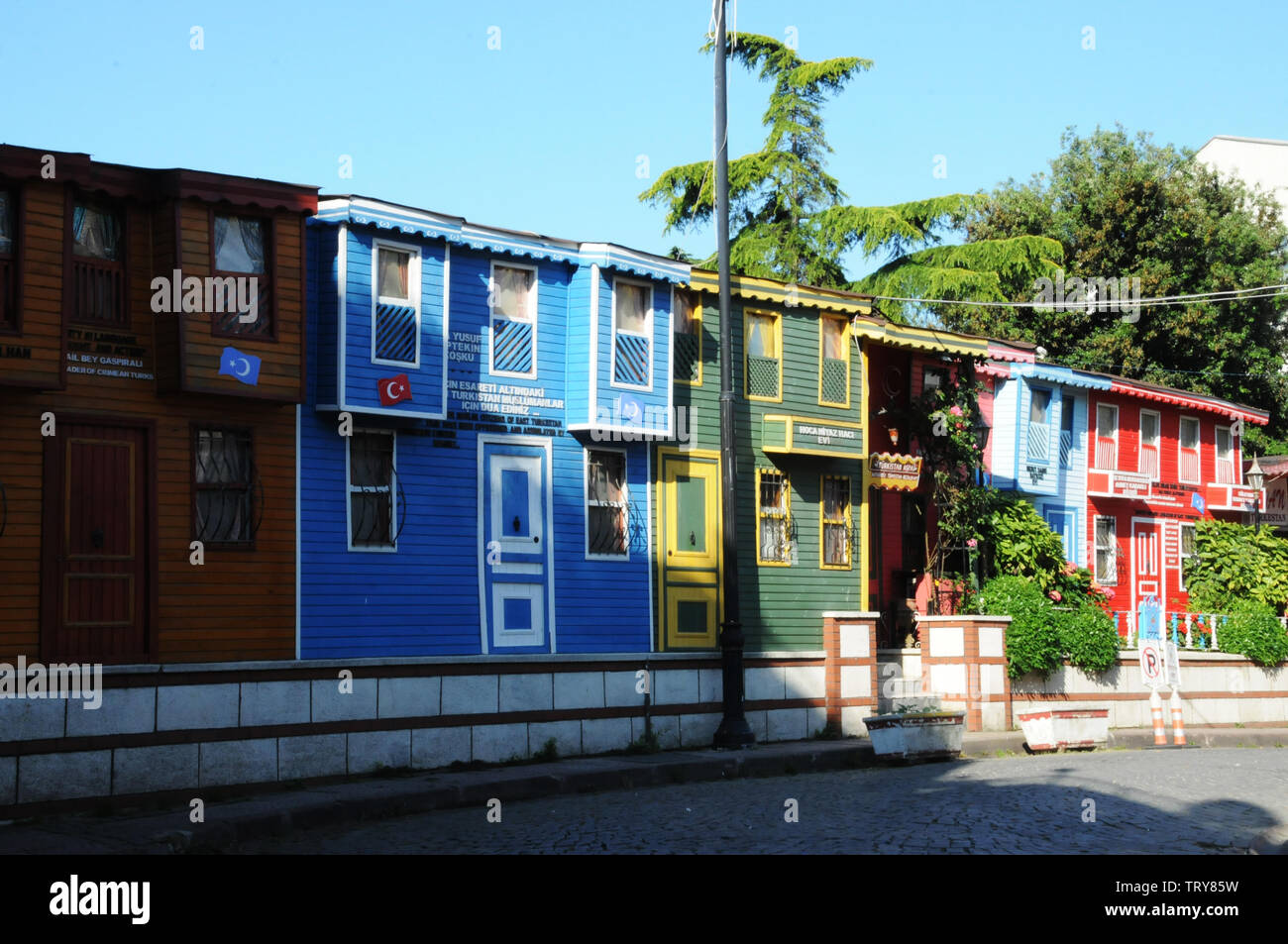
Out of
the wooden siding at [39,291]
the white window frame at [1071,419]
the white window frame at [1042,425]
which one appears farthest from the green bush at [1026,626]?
the wooden siding at [39,291]

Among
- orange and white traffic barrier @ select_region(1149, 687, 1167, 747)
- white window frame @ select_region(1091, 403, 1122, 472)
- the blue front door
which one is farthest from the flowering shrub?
the blue front door

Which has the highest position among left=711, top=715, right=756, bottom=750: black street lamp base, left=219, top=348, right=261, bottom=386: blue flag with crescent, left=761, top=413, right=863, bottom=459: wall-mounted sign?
left=219, top=348, right=261, bottom=386: blue flag with crescent

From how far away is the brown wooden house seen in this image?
1603cm

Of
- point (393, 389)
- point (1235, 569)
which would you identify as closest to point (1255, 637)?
point (1235, 569)

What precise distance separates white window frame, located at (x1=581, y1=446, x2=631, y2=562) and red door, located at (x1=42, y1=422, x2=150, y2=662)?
7018 mm

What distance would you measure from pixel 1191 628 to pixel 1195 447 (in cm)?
932

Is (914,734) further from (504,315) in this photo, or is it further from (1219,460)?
(1219,460)

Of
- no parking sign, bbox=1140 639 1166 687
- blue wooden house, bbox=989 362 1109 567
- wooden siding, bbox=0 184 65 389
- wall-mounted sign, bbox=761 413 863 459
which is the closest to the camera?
wooden siding, bbox=0 184 65 389

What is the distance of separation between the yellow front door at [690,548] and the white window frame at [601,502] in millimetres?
649

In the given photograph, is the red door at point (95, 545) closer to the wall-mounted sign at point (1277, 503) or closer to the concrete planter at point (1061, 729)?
the concrete planter at point (1061, 729)

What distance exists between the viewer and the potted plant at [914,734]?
68.4 ft

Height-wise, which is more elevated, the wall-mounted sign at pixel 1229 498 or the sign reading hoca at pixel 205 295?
the sign reading hoca at pixel 205 295

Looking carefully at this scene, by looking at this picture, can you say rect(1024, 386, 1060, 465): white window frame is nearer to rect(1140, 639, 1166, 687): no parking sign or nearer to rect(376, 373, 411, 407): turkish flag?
rect(1140, 639, 1166, 687): no parking sign
